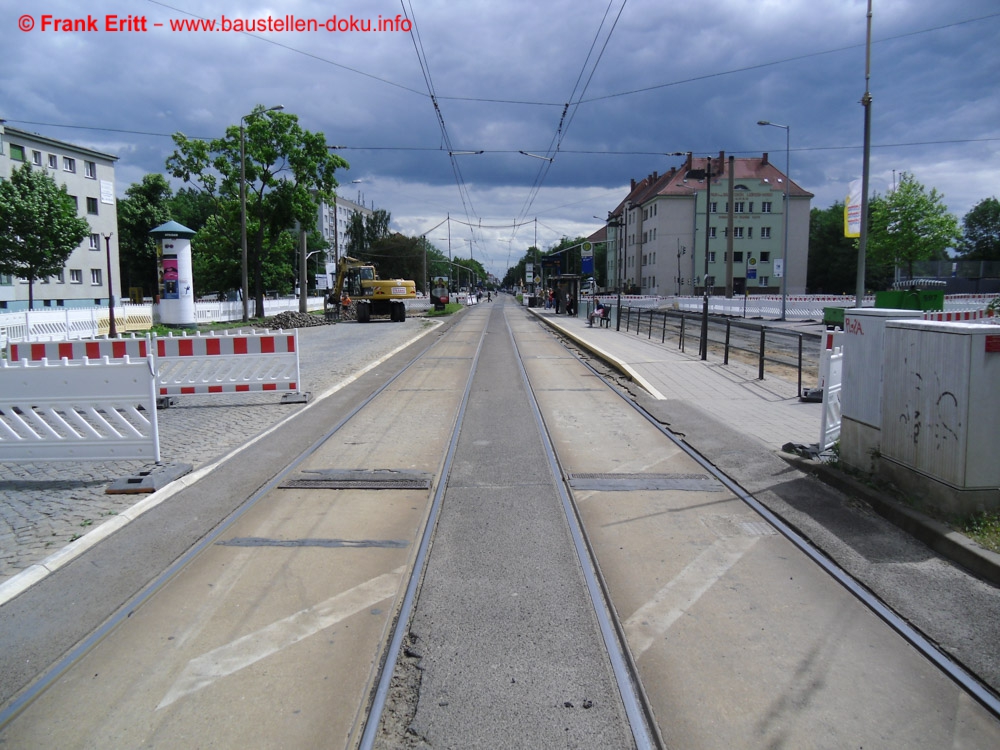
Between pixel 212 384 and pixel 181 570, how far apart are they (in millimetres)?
7090

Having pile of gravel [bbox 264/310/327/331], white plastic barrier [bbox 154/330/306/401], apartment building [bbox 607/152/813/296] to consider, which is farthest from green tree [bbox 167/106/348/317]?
apartment building [bbox 607/152/813/296]

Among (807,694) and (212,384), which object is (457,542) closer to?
(807,694)

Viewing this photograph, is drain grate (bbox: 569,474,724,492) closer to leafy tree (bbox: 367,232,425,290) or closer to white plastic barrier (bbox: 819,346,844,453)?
white plastic barrier (bbox: 819,346,844,453)

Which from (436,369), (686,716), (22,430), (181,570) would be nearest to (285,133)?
(436,369)

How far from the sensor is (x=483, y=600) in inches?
171

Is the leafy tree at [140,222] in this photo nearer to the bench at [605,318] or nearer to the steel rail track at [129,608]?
the bench at [605,318]

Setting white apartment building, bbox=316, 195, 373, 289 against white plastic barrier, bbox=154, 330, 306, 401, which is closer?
white plastic barrier, bbox=154, 330, 306, 401

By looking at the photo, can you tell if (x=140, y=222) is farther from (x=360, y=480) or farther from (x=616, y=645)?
(x=616, y=645)

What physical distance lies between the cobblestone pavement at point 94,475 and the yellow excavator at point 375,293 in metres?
26.3

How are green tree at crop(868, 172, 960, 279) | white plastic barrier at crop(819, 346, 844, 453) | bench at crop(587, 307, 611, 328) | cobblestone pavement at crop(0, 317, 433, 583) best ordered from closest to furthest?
cobblestone pavement at crop(0, 317, 433, 583) < white plastic barrier at crop(819, 346, 844, 453) < bench at crop(587, 307, 611, 328) < green tree at crop(868, 172, 960, 279)

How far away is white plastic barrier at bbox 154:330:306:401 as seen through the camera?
36.9 feet

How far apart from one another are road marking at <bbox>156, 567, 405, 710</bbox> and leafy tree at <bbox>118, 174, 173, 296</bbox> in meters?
66.9

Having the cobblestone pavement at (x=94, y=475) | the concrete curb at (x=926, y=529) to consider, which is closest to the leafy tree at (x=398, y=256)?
the cobblestone pavement at (x=94, y=475)

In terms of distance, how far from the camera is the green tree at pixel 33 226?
3394 centimetres
